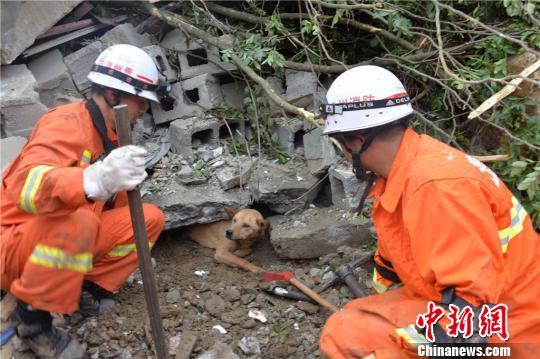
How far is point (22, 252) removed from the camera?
291 centimetres

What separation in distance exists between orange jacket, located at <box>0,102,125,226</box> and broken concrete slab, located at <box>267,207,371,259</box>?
1.63 metres

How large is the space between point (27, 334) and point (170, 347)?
0.84m

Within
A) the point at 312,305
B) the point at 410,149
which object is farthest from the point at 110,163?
the point at 312,305

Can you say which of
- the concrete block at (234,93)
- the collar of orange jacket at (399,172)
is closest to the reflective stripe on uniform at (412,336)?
the collar of orange jacket at (399,172)

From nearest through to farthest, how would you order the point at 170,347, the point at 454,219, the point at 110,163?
the point at 454,219, the point at 110,163, the point at 170,347

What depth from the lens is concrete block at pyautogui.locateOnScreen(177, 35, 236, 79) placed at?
5125 mm

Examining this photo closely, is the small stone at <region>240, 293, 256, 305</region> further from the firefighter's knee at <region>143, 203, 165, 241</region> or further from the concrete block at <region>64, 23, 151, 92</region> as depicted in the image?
the concrete block at <region>64, 23, 151, 92</region>

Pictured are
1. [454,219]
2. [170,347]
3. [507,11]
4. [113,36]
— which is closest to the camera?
[454,219]

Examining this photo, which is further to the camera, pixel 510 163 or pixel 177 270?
pixel 177 270

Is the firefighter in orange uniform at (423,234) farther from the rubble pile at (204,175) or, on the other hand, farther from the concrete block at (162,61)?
the concrete block at (162,61)

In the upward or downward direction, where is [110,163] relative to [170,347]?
upward

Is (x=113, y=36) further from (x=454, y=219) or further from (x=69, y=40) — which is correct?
(x=454, y=219)

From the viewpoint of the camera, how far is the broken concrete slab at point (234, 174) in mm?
4645

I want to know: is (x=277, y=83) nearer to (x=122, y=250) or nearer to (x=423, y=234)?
(x=122, y=250)
